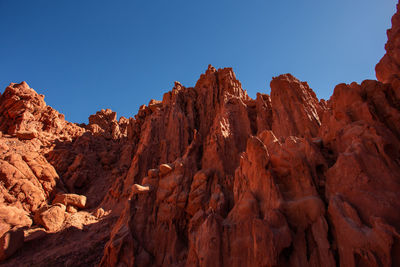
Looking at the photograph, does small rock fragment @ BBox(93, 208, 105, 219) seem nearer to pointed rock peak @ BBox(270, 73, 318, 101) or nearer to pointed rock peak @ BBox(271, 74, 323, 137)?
pointed rock peak @ BBox(271, 74, 323, 137)

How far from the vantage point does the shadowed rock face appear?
9359 millimetres

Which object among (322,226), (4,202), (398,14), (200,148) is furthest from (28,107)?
(398,14)

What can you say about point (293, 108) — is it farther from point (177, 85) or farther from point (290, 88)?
point (177, 85)

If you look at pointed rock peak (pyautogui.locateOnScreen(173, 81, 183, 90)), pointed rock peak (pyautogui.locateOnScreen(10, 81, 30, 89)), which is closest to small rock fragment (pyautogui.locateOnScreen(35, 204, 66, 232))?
pointed rock peak (pyautogui.locateOnScreen(173, 81, 183, 90))

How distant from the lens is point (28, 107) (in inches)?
1411

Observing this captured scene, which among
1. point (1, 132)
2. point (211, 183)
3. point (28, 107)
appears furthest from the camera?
point (28, 107)

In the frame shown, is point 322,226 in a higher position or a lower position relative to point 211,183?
lower

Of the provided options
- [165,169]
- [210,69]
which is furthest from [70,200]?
[210,69]

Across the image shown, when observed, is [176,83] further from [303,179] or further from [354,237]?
[354,237]

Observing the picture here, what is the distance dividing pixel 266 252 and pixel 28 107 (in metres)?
43.4

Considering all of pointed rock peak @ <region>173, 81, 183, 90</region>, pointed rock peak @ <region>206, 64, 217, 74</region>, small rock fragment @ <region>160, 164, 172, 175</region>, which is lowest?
small rock fragment @ <region>160, 164, 172, 175</region>

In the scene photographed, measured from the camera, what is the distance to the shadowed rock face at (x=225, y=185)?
936 centimetres

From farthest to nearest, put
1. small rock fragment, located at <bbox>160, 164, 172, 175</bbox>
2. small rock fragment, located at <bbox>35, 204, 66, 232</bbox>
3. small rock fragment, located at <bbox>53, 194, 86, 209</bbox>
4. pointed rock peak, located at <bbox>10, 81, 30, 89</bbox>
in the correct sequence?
pointed rock peak, located at <bbox>10, 81, 30, 89</bbox> < small rock fragment, located at <bbox>53, 194, 86, 209</bbox> < small rock fragment, located at <bbox>35, 204, 66, 232</bbox> < small rock fragment, located at <bbox>160, 164, 172, 175</bbox>

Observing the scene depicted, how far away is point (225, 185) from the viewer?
1764cm
